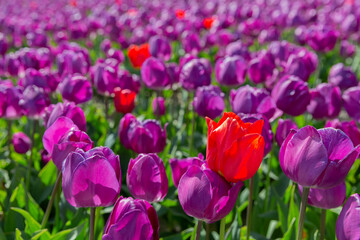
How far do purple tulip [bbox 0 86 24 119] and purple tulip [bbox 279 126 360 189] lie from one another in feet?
4.67

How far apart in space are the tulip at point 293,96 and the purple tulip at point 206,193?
1.00 m

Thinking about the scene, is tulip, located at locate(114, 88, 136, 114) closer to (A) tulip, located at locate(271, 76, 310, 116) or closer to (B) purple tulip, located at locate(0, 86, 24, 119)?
(B) purple tulip, located at locate(0, 86, 24, 119)

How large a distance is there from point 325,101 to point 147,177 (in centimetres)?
126

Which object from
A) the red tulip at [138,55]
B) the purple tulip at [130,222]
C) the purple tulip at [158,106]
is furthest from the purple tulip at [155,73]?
the purple tulip at [130,222]

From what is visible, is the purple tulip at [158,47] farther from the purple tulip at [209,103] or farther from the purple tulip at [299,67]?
the purple tulip at [209,103]

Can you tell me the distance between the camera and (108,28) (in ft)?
19.1

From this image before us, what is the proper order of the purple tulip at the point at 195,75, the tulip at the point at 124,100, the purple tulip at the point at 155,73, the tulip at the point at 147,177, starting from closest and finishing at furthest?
the tulip at the point at 147,177 < the tulip at the point at 124,100 < the purple tulip at the point at 195,75 < the purple tulip at the point at 155,73

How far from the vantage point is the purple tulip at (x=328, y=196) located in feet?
4.63

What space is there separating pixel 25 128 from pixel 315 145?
2135mm

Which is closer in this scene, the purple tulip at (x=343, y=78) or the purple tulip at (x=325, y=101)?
the purple tulip at (x=325, y=101)

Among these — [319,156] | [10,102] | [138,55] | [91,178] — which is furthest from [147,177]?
[138,55]

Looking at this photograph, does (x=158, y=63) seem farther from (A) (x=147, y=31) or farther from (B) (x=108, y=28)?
(B) (x=108, y=28)

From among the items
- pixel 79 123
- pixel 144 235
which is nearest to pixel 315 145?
pixel 144 235

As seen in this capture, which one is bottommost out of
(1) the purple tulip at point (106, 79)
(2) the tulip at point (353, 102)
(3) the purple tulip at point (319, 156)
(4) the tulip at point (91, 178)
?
(1) the purple tulip at point (106, 79)
